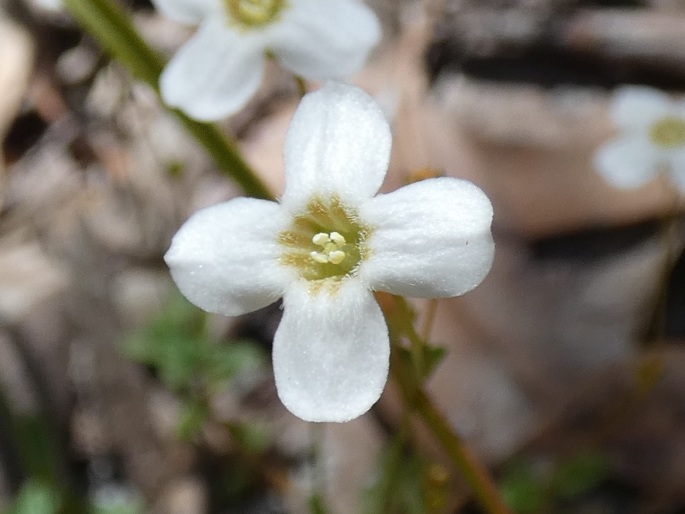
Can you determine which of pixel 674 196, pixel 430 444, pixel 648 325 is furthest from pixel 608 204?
pixel 430 444

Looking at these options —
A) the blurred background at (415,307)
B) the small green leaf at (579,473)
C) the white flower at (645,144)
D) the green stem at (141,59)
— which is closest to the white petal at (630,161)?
the white flower at (645,144)

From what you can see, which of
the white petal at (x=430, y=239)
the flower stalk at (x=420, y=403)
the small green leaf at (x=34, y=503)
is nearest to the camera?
the white petal at (x=430, y=239)

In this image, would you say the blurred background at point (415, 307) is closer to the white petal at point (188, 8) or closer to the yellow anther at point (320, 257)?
the yellow anther at point (320, 257)

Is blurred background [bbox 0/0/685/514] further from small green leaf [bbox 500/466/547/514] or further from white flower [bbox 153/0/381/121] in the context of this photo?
white flower [bbox 153/0/381/121]

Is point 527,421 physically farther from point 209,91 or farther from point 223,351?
point 209,91

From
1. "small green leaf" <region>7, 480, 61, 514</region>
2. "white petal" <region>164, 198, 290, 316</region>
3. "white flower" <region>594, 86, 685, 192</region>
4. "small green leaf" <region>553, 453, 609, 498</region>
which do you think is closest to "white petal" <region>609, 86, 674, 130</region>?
"white flower" <region>594, 86, 685, 192</region>

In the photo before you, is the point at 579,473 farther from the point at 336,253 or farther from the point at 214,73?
the point at 214,73

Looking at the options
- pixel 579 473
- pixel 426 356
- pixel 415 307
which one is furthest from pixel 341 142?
pixel 579 473
